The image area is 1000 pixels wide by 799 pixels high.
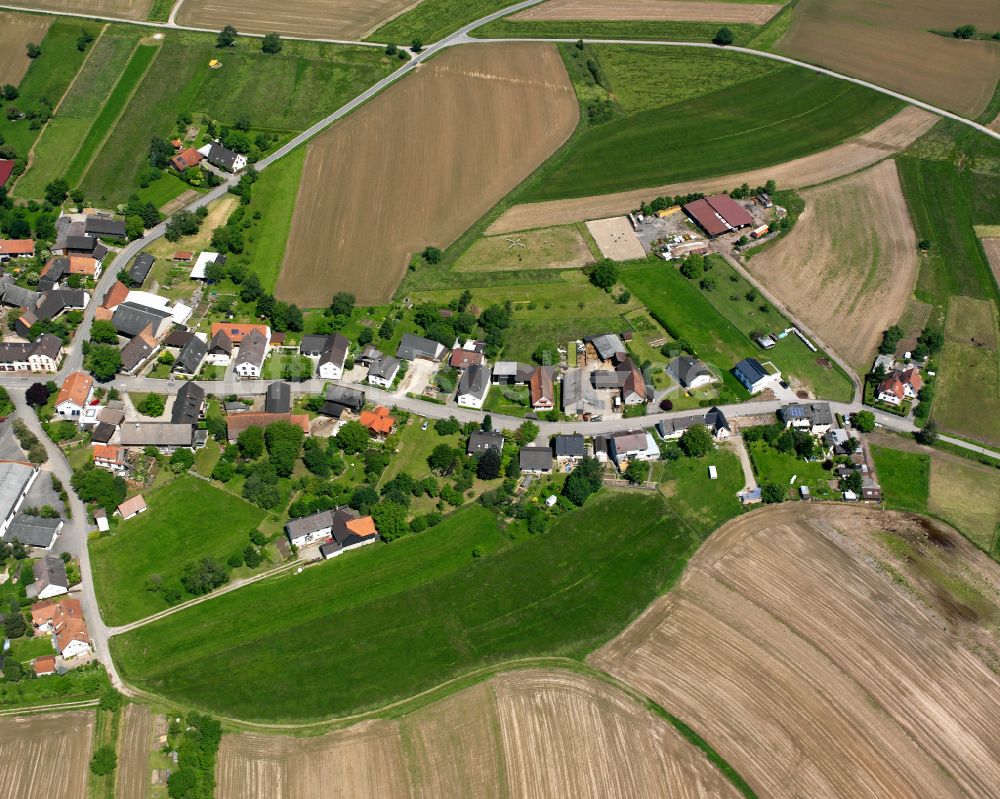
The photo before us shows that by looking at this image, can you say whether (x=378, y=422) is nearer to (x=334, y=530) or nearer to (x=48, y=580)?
(x=334, y=530)

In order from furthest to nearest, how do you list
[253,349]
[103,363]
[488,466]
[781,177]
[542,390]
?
[781,177] < [253,349] < [103,363] < [542,390] < [488,466]

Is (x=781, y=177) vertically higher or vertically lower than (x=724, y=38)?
lower

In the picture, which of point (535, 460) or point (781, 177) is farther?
point (781, 177)

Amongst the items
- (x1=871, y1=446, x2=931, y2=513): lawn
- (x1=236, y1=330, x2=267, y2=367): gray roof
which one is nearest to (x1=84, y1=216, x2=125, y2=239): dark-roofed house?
(x1=236, y1=330, x2=267, y2=367): gray roof

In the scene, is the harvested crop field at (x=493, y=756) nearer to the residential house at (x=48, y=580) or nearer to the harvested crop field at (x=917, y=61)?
the residential house at (x=48, y=580)

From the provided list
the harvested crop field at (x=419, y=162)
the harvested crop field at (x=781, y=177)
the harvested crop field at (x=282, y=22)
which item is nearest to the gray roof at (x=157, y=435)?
the harvested crop field at (x=419, y=162)

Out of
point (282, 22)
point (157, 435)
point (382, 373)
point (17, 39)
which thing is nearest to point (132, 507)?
point (157, 435)
